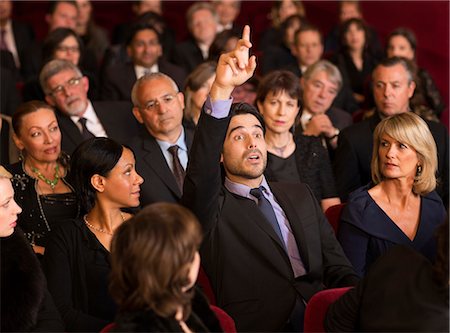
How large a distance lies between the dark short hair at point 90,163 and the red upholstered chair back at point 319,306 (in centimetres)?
81

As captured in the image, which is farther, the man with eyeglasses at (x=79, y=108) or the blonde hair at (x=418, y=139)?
the man with eyeglasses at (x=79, y=108)

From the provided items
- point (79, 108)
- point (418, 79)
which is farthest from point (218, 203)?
point (418, 79)

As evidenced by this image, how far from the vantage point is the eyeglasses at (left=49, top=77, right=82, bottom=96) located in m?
3.55

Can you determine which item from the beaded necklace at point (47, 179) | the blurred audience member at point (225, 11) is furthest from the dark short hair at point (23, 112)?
the blurred audience member at point (225, 11)

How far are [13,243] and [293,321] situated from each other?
852 millimetres

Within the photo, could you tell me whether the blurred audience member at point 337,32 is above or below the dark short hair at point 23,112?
above

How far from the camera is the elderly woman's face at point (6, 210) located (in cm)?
209

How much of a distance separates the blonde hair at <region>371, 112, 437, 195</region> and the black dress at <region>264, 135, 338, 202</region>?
0.49m

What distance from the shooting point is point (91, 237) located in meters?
2.40

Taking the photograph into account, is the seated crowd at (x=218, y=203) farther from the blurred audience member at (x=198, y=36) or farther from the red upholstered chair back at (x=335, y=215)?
the blurred audience member at (x=198, y=36)

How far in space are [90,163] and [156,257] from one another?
37.4 inches

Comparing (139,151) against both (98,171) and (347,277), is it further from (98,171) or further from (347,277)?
(347,277)

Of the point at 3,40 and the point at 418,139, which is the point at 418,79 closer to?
the point at 418,139

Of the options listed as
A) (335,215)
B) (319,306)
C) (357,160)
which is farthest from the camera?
(357,160)
